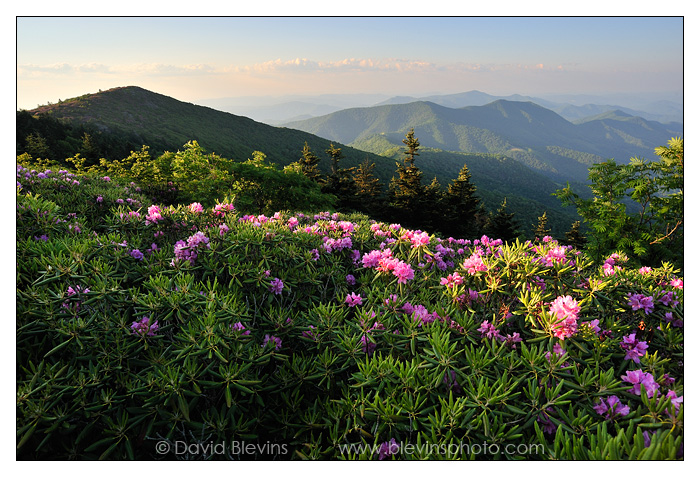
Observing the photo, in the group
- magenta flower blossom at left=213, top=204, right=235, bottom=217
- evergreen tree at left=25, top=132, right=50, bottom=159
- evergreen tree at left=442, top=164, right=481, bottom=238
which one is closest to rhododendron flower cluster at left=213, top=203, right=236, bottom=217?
magenta flower blossom at left=213, top=204, right=235, bottom=217

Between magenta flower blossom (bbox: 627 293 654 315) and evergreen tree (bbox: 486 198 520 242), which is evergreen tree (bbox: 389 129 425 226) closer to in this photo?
A: evergreen tree (bbox: 486 198 520 242)

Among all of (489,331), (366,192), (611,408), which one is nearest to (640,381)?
(611,408)

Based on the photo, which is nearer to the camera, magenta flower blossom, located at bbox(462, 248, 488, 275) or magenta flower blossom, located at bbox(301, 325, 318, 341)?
magenta flower blossom, located at bbox(301, 325, 318, 341)

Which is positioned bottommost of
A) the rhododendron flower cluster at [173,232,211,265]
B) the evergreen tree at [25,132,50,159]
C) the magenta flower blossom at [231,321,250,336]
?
the magenta flower blossom at [231,321,250,336]

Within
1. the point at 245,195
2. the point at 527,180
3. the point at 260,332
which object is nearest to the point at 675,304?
the point at 260,332

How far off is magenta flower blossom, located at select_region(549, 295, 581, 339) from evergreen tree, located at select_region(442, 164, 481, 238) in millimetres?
25465

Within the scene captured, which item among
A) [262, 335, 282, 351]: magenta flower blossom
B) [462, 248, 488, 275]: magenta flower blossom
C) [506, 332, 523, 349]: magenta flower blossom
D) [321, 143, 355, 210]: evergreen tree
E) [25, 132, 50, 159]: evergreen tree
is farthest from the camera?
[321, 143, 355, 210]: evergreen tree

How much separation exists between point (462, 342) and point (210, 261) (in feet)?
7.16

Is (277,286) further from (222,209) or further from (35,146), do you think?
(35,146)

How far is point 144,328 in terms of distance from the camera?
210 cm

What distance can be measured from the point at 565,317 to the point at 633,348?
59 centimetres

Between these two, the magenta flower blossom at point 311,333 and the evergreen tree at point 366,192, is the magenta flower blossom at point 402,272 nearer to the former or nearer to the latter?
the magenta flower blossom at point 311,333

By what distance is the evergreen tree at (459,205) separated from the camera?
87.2 ft

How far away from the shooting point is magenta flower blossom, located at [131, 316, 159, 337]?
2088 mm
